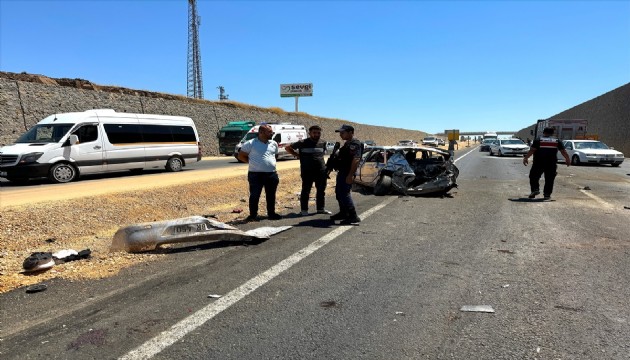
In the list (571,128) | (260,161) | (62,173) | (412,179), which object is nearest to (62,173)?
(62,173)

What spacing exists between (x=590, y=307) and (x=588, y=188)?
10.6 m

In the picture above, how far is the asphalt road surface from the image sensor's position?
9.93ft

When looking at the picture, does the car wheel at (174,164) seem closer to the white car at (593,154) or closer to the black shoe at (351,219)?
the black shoe at (351,219)

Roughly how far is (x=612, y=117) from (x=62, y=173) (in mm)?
52840

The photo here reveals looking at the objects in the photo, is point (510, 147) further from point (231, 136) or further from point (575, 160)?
point (231, 136)

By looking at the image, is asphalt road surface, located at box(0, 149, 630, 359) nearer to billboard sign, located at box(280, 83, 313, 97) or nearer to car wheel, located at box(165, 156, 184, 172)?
car wheel, located at box(165, 156, 184, 172)

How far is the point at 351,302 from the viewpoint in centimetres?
384

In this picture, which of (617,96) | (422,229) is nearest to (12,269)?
(422,229)

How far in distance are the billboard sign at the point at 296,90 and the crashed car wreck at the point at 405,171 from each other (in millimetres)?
59285

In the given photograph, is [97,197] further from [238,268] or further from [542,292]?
[542,292]

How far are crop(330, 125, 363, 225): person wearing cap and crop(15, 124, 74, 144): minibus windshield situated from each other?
36.4ft

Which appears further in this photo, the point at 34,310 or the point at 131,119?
the point at 131,119

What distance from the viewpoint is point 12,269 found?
5023 mm

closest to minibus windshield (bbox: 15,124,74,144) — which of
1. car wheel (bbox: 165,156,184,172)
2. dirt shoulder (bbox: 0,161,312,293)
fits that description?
dirt shoulder (bbox: 0,161,312,293)
